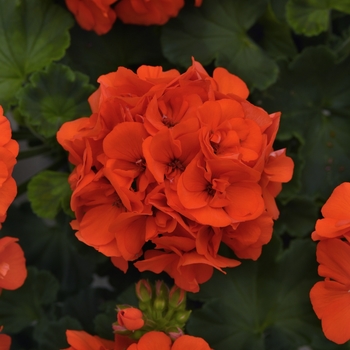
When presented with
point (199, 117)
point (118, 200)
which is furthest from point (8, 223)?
point (199, 117)

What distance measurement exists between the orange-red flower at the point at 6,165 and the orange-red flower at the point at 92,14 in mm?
287

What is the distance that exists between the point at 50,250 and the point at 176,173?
59 cm

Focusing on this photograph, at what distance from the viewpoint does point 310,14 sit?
96 cm

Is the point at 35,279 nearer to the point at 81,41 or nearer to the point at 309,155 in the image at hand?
the point at 81,41

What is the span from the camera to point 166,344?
2.14ft

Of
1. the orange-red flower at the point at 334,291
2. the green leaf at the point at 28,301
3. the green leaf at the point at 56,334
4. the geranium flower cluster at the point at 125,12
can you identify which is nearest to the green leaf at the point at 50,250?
the green leaf at the point at 28,301

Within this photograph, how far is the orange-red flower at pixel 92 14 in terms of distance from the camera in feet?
2.93

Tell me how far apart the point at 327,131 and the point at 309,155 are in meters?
0.06

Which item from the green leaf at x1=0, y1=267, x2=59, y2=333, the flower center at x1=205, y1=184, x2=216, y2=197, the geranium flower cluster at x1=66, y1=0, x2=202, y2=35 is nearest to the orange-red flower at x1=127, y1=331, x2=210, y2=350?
the flower center at x1=205, y1=184, x2=216, y2=197

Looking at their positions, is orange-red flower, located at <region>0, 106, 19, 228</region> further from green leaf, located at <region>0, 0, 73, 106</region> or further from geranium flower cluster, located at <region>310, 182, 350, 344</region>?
geranium flower cluster, located at <region>310, 182, 350, 344</region>

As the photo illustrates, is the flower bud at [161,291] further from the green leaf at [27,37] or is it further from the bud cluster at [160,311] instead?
the green leaf at [27,37]

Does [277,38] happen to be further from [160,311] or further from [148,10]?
[160,311]

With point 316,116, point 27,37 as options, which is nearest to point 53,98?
point 27,37

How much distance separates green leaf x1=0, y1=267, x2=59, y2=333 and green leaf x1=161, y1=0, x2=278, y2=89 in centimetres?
46
